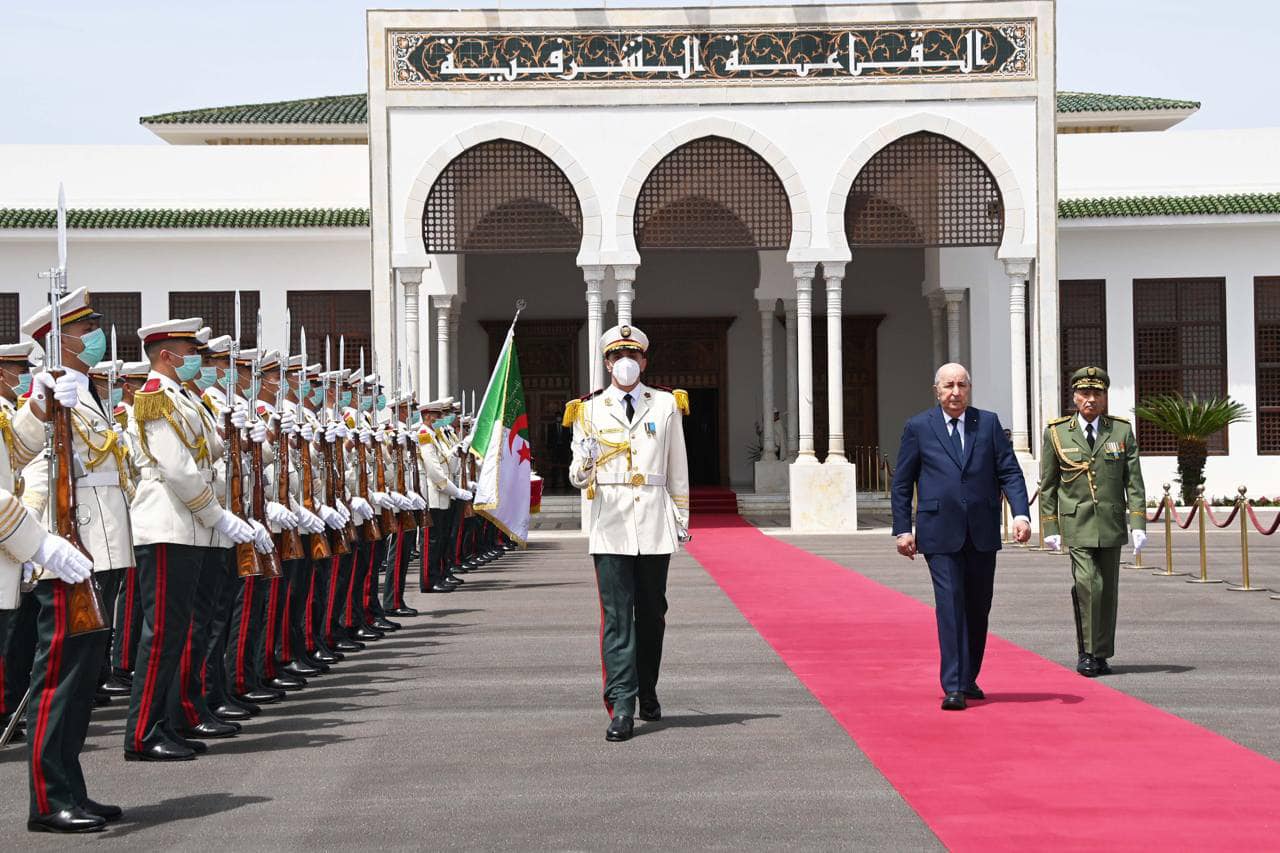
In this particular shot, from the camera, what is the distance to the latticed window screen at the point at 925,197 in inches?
1046

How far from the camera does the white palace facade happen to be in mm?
26281

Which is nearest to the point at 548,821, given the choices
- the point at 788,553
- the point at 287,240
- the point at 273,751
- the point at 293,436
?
the point at 273,751

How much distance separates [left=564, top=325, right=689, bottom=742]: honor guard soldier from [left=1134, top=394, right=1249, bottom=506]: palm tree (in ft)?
73.9

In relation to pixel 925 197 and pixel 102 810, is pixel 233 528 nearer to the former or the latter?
pixel 102 810

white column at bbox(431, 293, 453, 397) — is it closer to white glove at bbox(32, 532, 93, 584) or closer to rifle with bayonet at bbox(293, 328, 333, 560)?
rifle with bayonet at bbox(293, 328, 333, 560)

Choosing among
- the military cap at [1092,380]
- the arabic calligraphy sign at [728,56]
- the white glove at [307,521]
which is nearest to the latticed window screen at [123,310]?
the arabic calligraphy sign at [728,56]

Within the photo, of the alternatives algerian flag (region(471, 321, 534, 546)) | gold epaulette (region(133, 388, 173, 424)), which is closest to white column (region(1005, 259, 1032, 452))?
algerian flag (region(471, 321, 534, 546))

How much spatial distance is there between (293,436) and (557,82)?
1696 centimetres

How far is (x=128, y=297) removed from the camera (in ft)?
97.5

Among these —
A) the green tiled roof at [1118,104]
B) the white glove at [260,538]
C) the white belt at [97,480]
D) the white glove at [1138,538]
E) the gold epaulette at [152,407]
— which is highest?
the green tiled roof at [1118,104]

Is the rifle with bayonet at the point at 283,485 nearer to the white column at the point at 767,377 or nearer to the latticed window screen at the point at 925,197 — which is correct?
the latticed window screen at the point at 925,197

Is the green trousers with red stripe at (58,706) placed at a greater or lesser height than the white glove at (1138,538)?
lesser

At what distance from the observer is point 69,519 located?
608 cm

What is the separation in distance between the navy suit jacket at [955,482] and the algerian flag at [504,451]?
8.09 metres
